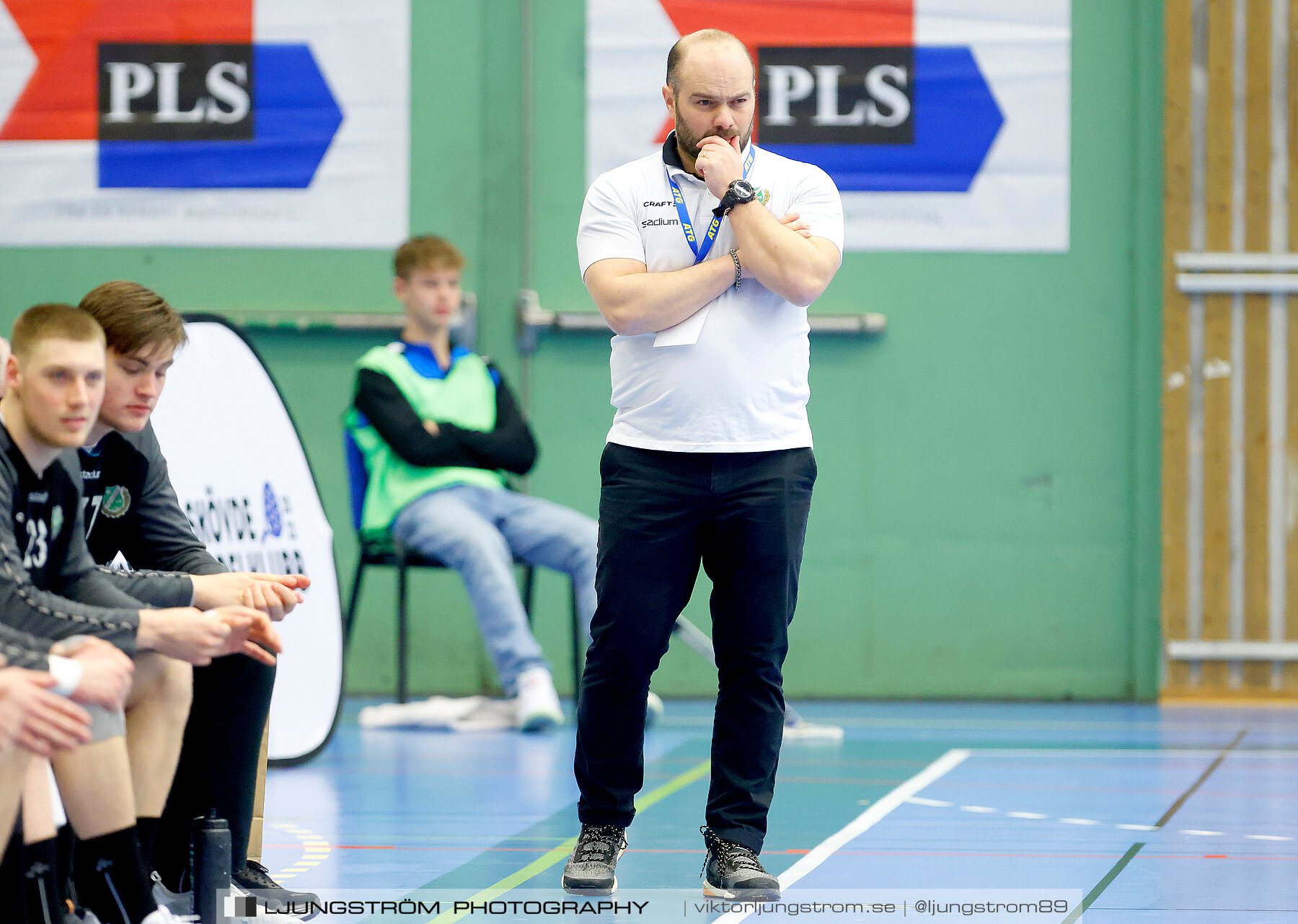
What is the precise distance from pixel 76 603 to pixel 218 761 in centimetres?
43

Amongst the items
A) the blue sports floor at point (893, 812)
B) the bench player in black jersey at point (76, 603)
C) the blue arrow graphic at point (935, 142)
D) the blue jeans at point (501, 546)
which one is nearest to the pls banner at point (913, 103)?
the blue arrow graphic at point (935, 142)

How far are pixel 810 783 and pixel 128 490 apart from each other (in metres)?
2.24

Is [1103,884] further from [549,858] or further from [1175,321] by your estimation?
[1175,321]

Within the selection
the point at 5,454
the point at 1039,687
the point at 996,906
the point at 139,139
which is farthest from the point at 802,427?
the point at 139,139

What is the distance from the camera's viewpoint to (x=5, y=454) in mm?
2412

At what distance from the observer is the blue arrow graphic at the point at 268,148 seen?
661 cm

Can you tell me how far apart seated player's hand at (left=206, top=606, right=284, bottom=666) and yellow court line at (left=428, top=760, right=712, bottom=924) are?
534mm

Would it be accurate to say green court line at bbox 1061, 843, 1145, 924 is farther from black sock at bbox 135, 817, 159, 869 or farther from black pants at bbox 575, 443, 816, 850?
black sock at bbox 135, 817, 159, 869

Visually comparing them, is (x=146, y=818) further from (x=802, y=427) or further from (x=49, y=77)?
(x=49, y=77)

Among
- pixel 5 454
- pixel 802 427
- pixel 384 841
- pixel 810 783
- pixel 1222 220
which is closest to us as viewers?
Answer: pixel 5 454

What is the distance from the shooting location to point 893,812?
4.00 m

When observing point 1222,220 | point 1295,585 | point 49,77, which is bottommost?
point 1295,585

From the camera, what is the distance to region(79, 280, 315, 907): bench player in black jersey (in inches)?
107

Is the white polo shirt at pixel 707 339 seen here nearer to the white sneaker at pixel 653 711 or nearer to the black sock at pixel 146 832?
the black sock at pixel 146 832
